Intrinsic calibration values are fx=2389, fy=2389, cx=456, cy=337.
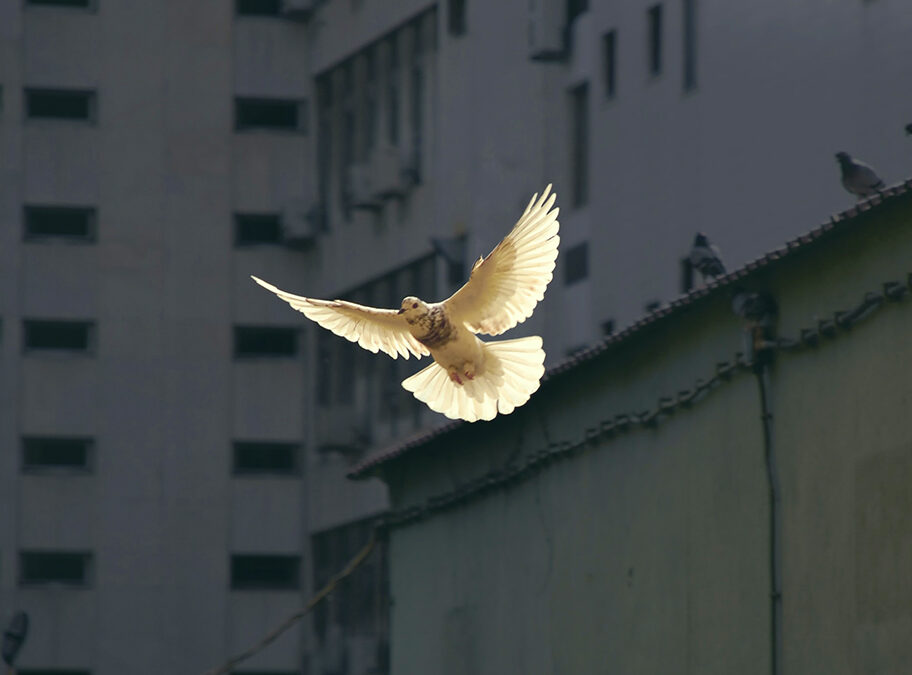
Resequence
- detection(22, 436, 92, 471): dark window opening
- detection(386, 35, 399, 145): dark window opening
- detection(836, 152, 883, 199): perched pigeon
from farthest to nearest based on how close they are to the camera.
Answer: detection(22, 436, 92, 471): dark window opening, detection(386, 35, 399, 145): dark window opening, detection(836, 152, 883, 199): perched pigeon

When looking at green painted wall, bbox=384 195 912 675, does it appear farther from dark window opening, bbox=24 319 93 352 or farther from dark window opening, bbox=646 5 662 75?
dark window opening, bbox=24 319 93 352

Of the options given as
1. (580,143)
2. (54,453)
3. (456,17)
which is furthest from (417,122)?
(54,453)

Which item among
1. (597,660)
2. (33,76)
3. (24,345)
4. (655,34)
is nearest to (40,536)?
(24,345)

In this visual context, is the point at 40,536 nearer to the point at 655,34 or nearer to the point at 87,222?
the point at 87,222

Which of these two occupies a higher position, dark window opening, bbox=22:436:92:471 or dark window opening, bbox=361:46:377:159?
dark window opening, bbox=361:46:377:159

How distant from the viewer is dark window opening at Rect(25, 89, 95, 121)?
206ft

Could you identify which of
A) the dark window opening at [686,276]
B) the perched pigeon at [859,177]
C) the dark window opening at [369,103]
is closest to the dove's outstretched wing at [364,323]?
the perched pigeon at [859,177]

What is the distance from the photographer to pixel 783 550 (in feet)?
70.3

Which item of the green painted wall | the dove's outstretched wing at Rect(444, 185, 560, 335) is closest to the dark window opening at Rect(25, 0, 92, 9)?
the green painted wall

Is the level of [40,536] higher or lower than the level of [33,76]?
lower

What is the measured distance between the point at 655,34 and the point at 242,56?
2432 centimetres

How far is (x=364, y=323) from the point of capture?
20141 mm

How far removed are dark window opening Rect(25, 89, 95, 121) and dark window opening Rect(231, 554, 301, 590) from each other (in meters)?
12.3

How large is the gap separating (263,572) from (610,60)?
78.3 ft
